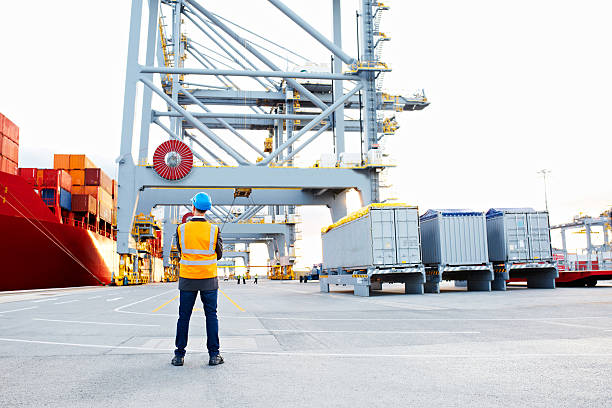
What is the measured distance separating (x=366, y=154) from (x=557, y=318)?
23377 millimetres

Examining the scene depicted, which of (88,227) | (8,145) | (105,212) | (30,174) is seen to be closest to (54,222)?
(8,145)

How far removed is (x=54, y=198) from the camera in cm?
3297

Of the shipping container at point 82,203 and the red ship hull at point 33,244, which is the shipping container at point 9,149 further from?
the shipping container at point 82,203

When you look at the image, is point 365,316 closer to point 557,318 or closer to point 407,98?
point 557,318

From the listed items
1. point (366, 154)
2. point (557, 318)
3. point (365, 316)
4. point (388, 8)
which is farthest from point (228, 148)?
point (557, 318)

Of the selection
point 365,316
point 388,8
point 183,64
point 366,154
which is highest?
point 183,64

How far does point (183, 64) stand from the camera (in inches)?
1909

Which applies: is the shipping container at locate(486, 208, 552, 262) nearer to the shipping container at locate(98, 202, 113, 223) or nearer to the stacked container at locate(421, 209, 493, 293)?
the stacked container at locate(421, 209, 493, 293)

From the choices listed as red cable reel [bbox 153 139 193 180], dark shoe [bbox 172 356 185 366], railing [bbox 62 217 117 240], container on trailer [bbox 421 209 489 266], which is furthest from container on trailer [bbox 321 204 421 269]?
railing [bbox 62 217 117 240]

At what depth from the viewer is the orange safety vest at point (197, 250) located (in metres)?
5.34

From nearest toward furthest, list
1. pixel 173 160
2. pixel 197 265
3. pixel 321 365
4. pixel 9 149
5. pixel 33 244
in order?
1. pixel 321 365
2. pixel 197 265
3. pixel 33 244
4. pixel 9 149
5. pixel 173 160

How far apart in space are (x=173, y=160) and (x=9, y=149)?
29.3ft

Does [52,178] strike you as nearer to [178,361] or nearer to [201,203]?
[201,203]

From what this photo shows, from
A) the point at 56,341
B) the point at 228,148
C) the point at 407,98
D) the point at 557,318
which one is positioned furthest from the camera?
the point at 407,98
